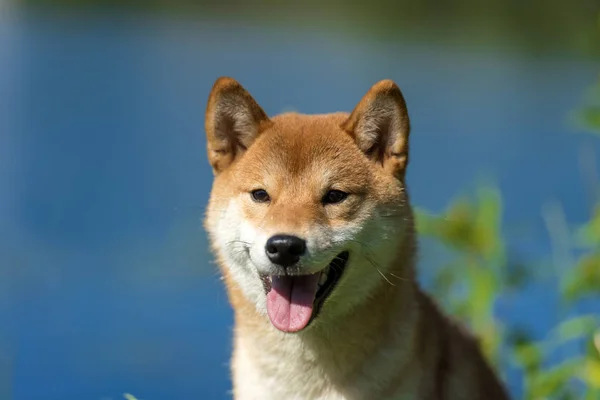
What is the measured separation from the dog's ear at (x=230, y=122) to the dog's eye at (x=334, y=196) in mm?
430

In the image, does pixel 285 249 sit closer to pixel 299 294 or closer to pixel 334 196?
pixel 299 294

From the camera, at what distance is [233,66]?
13039mm

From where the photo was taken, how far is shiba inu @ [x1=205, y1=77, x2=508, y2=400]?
3354mm

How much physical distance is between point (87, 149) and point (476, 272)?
22.4ft

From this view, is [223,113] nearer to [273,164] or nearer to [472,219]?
[273,164]

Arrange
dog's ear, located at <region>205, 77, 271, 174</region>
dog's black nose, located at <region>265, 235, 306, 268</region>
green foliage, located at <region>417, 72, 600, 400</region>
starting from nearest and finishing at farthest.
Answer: dog's black nose, located at <region>265, 235, 306, 268</region>
dog's ear, located at <region>205, 77, 271, 174</region>
green foliage, located at <region>417, 72, 600, 400</region>

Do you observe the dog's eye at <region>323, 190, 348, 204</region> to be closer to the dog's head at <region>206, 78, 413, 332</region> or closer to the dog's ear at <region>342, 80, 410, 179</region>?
the dog's head at <region>206, 78, 413, 332</region>

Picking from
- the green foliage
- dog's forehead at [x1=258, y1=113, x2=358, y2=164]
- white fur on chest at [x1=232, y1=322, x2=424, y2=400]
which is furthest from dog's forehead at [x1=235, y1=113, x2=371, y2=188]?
the green foliage

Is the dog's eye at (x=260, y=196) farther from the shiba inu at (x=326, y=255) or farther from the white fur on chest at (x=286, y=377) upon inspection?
the white fur on chest at (x=286, y=377)

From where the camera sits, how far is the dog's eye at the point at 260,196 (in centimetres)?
350

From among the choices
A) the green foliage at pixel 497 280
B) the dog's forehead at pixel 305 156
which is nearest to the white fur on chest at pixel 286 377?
the dog's forehead at pixel 305 156

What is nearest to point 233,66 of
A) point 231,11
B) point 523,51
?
point 231,11

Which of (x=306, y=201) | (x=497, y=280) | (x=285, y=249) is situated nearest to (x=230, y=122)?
(x=306, y=201)

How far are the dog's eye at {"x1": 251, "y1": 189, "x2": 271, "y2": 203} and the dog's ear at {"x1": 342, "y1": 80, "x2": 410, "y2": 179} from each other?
43 centimetres
